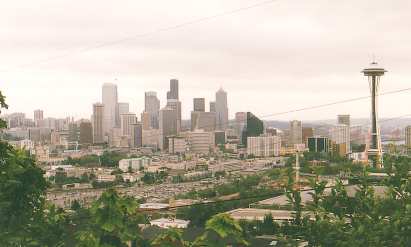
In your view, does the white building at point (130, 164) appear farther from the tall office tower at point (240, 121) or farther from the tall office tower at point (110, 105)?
the tall office tower at point (240, 121)

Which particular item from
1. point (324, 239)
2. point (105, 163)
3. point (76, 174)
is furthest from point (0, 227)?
point (105, 163)

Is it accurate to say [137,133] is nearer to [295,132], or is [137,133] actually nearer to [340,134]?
[295,132]

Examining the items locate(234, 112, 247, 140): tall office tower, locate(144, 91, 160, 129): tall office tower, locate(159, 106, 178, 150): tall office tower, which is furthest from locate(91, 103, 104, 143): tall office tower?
locate(234, 112, 247, 140): tall office tower

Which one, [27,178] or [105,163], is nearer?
[27,178]

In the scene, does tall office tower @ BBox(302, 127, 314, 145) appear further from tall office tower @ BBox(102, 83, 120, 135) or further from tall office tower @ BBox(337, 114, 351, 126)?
tall office tower @ BBox(102, 83, 120, 135)

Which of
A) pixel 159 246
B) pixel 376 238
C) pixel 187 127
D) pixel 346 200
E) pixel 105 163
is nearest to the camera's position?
pixel 159 246

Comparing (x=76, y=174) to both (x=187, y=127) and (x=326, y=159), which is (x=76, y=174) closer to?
(x=326, y=159)
